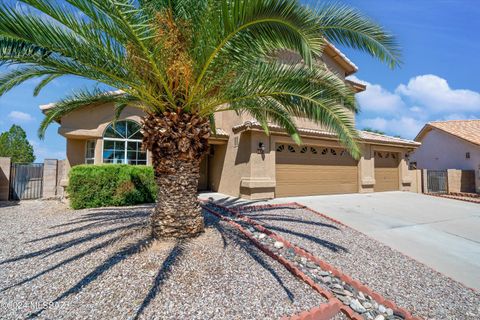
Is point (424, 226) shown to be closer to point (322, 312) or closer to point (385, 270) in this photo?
point (385, 270)

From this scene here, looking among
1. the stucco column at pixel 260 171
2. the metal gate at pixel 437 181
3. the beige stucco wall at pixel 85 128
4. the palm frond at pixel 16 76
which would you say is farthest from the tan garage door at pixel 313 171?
the palm frond at pixel 16 76

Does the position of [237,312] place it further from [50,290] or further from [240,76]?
[240,76]

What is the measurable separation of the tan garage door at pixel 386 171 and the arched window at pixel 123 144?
49.2 feet

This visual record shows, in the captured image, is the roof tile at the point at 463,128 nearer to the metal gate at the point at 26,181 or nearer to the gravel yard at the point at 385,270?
the gravel yard at the point at 385,270

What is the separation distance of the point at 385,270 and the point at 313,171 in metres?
8.99

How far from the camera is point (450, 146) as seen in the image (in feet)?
75.0

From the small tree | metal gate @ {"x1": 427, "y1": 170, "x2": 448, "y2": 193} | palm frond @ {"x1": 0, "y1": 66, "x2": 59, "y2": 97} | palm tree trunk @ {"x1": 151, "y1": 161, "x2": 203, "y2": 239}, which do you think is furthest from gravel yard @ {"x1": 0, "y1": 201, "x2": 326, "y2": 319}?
the small tree

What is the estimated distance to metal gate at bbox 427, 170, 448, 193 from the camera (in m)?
18.7

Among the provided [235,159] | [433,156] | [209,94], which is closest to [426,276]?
[209,94]

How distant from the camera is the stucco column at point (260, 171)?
12.0 metres

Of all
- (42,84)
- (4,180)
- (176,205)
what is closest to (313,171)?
(176,205)

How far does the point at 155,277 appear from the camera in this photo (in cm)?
428

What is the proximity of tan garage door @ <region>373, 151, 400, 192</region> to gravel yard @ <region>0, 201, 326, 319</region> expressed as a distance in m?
14.1

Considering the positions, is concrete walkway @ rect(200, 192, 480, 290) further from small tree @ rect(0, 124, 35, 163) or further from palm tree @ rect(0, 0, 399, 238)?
small tree @ rect(0, 124, 35, 163)
